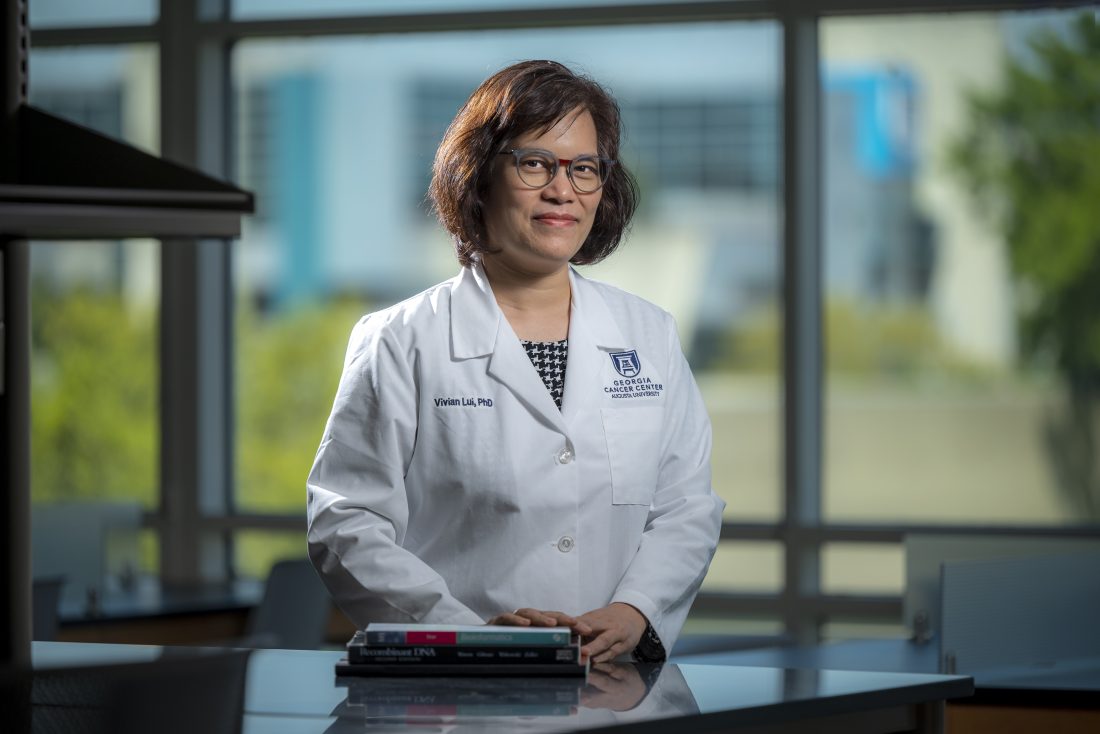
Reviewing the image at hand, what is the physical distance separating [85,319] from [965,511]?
3.91 m

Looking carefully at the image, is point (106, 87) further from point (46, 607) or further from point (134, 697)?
point (134, 697)

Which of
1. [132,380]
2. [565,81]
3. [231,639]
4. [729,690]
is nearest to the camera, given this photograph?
[729,690]

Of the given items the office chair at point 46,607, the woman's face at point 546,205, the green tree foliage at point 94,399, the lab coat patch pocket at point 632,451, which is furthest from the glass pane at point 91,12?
the lab coat patch pocket at point 632,451

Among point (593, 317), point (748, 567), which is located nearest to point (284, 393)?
point (748, 567)

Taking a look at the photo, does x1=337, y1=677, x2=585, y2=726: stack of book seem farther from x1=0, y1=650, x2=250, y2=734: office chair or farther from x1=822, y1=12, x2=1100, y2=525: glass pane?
x1=822, y1=12, x2=1100, y2=525: glass pane

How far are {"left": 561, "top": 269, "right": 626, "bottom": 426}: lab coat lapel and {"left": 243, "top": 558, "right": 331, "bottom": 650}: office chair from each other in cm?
247

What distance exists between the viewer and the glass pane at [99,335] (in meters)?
6.30

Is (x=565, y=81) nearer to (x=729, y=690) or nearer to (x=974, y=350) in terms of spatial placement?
(x=729, y=690)

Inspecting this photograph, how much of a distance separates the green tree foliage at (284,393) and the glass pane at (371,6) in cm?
127

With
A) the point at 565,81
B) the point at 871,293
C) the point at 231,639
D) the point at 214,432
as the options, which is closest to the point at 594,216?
the point at 565,81

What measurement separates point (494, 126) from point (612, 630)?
794 mm

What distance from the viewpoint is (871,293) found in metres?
5.70

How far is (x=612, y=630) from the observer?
2.01 metres

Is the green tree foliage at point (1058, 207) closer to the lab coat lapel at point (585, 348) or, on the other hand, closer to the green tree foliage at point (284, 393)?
the green tree foliage at point (284, 393)
